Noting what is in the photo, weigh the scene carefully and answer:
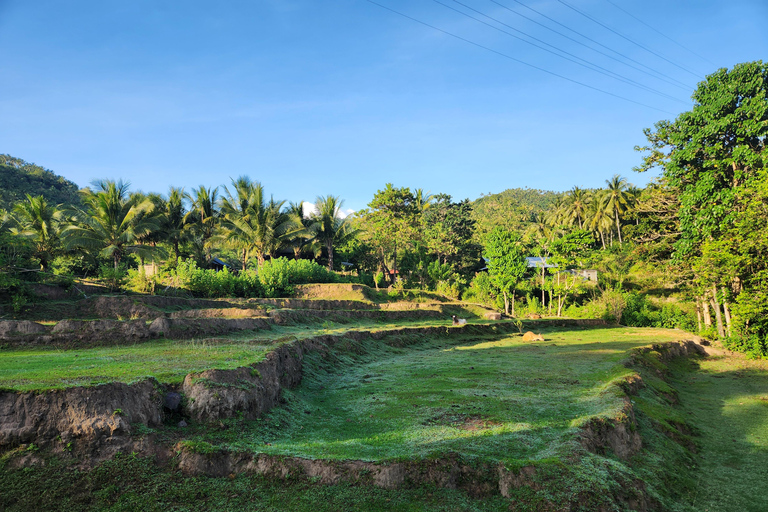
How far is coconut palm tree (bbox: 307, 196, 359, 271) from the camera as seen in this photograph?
3988 cm

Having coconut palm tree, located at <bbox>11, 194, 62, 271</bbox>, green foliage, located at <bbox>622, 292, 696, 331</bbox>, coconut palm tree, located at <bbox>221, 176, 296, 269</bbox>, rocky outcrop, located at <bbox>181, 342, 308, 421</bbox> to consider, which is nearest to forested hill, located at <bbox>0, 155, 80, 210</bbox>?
coconut palm tree, located at <bbox>11, 194, 62, 271</bbox>

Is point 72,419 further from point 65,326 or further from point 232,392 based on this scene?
point 65,326

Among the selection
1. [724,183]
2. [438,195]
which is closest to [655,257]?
[724,183]

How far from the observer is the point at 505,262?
3709 centimetres

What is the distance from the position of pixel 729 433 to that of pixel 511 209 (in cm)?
7851

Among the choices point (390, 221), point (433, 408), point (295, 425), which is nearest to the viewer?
point (295, 425)

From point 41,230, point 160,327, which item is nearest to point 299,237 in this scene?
point 41,230

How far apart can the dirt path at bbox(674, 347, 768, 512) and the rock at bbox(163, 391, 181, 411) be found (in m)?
7.10

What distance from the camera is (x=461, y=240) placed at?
165 ft

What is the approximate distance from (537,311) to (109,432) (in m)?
36.7

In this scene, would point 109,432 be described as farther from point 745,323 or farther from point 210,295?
point 745,323

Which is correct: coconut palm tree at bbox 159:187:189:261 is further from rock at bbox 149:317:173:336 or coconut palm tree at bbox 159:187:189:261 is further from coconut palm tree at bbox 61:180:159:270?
rock at bbox 149:317:173:336

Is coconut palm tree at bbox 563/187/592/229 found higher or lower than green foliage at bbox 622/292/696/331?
higher

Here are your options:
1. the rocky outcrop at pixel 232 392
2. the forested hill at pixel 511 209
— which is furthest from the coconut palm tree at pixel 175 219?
the forested hill at pixel 511 209
